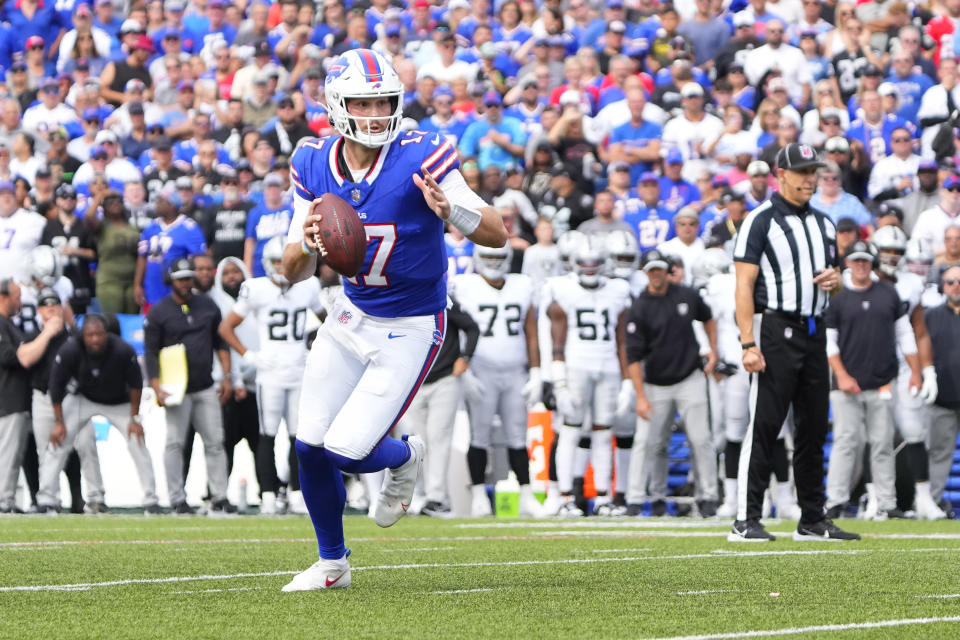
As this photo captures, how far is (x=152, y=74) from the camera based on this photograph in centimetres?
1800

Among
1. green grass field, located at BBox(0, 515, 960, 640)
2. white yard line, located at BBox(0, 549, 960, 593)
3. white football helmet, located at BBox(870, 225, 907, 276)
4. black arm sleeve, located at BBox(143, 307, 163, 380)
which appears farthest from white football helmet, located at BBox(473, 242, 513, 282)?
white yard line, located at BBox(0, 549, 960, 593)

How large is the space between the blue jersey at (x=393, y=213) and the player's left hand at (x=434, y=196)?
83 mm

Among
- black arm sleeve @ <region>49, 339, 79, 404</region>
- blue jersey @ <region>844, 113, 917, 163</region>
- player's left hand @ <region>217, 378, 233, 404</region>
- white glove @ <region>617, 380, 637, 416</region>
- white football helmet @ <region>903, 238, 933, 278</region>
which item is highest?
blue jersey @ <region>844, 113, 917, 163</region>

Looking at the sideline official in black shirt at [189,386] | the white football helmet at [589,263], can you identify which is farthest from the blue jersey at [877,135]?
the sideline official in black shirt at [189,386]

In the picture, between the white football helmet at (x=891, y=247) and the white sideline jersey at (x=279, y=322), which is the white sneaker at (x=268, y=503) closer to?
the white sideline jersey at (x=279, y=322)

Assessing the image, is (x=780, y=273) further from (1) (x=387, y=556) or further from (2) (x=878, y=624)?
(2) (x=878, y=624)

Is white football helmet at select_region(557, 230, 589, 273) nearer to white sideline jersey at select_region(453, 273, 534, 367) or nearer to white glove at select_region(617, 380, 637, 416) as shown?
white sideline jersey at select_region(453, 273, 534, 367)

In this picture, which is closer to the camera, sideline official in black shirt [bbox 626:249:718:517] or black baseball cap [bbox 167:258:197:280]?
sideline official in black shirt [bbox 626:249:718:517]

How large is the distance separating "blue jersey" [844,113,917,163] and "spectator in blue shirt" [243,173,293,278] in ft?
15.8

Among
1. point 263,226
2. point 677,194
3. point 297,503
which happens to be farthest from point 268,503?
point 677,194

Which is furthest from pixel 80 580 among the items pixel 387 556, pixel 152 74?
pixel 152 74

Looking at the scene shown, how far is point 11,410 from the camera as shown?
12391 mm

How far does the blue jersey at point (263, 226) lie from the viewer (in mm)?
13773

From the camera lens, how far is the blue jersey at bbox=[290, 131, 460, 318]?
5539 mm
